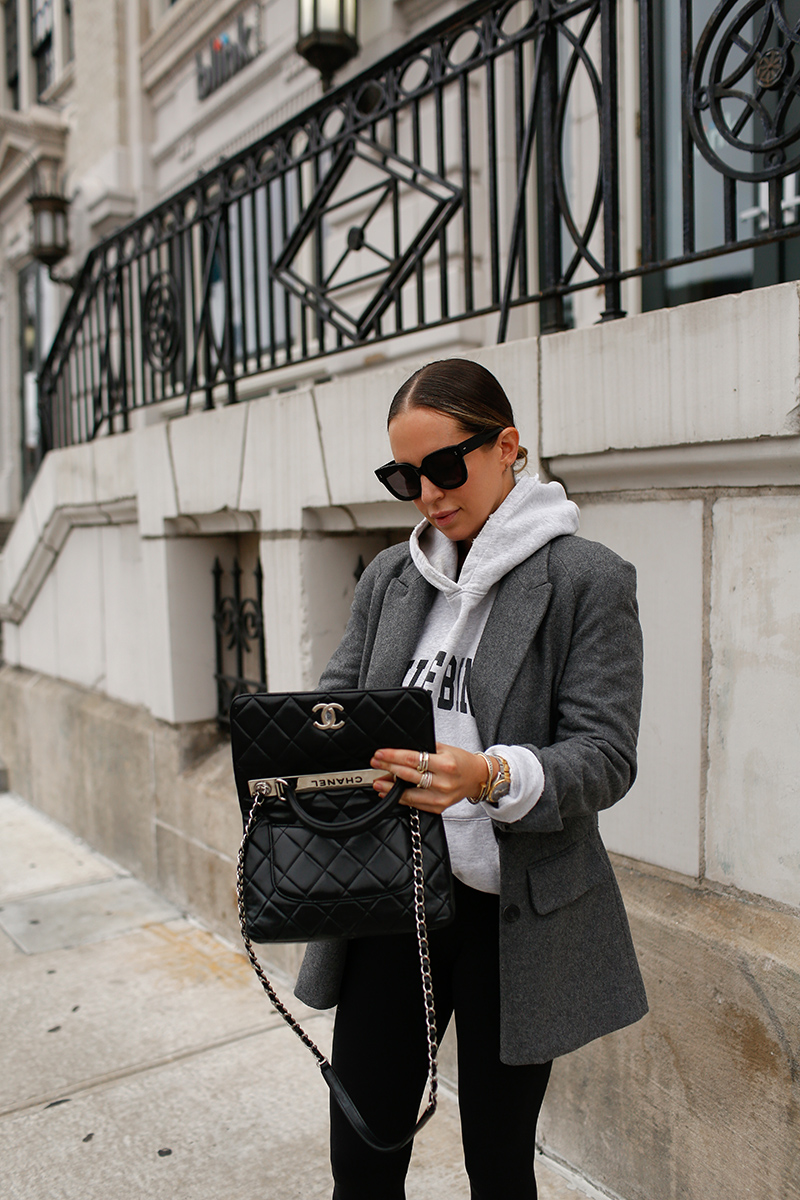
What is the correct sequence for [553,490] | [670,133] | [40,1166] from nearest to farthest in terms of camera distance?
[553,490] → [40,1166] → [670,133]

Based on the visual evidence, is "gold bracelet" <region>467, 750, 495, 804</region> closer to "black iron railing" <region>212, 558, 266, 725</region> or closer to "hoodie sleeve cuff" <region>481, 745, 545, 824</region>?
"hoodie sleeve cuff" <region>481, 745, 545, 824</region>

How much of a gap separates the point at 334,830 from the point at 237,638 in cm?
328

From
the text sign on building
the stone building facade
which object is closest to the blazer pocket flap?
the stone building facade

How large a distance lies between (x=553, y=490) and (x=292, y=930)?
35.9 inches

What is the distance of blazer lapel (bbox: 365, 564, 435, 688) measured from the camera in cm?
190

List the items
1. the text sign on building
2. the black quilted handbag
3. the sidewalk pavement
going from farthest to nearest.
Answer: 1. the text sign on building
2. the sidewalk pavement
3. the black quilted handbag

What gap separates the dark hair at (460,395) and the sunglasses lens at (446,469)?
57 millimetres

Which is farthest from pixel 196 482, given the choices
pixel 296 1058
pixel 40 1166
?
pixel 40 1166

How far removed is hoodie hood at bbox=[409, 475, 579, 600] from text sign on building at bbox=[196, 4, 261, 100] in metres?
7.35

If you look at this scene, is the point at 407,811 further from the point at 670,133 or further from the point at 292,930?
the point at 670,133

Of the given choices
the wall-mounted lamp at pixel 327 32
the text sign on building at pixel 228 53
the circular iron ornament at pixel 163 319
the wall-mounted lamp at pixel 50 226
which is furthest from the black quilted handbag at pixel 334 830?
the wall-mounted lamp at pixel 50 226

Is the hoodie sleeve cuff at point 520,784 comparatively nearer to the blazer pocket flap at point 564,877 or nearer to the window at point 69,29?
the blazer pocket flap at point 564,877

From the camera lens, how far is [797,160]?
2.17m

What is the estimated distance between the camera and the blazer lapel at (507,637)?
1.72 metres
